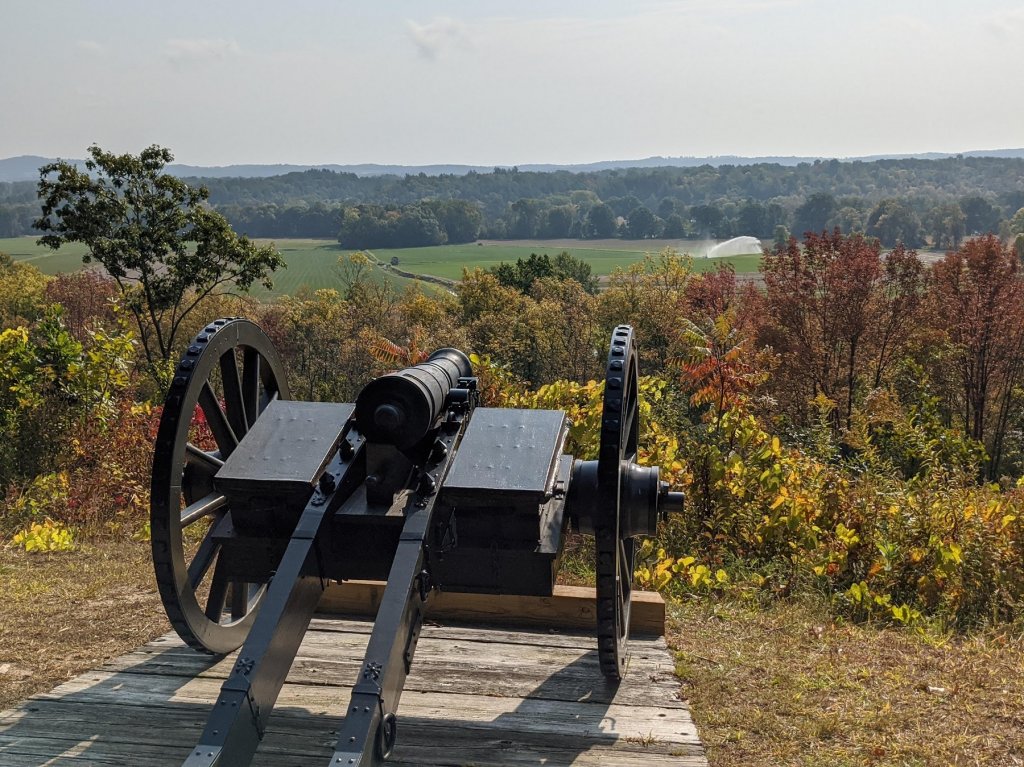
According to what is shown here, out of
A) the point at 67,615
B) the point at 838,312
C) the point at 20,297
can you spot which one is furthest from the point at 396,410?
A: the point at 20,297

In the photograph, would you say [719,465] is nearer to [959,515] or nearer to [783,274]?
[959,515]

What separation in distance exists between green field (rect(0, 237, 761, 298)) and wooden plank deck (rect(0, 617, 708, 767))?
74.4 m

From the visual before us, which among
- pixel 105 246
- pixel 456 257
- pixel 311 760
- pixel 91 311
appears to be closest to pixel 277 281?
pixel 456 257

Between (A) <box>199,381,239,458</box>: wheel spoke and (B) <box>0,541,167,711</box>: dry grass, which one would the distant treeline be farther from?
(A) <box>199,381,239,458</box>: wheel spoke

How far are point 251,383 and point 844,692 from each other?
2.98 meters

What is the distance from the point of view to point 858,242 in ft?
100

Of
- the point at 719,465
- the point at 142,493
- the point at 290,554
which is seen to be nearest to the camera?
the point at 290,554

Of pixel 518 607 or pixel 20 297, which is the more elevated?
pixel 518 607

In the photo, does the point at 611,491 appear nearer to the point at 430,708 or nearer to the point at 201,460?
the point at 430,708

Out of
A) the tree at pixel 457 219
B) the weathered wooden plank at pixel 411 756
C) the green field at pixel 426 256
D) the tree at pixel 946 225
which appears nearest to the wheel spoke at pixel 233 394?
the weathered wooden plank at pixel 411 756

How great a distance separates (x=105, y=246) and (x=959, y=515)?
79.7ft

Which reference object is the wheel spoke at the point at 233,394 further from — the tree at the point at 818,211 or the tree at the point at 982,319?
the tree at the point at 818,211

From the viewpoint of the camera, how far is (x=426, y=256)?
11069 centimetres

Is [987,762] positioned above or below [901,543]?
above
